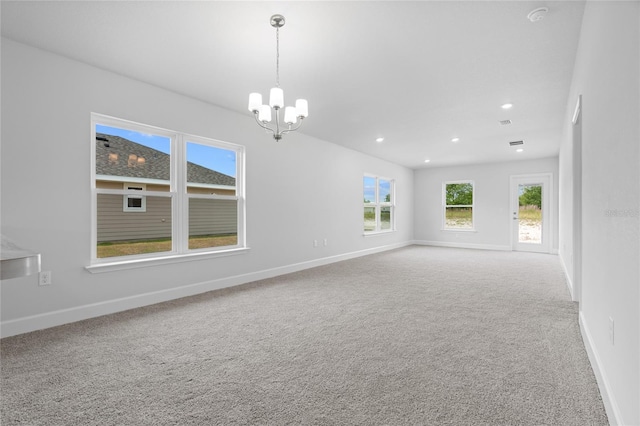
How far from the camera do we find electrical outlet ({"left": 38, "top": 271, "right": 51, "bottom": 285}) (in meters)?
2.86

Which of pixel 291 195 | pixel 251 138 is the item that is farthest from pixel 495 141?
pixel 251 138

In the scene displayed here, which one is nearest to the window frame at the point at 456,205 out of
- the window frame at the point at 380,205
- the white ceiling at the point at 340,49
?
the window frame at the point at 380,205

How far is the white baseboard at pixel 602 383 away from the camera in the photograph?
146 cm

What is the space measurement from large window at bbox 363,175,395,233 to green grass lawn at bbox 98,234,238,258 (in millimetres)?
4093

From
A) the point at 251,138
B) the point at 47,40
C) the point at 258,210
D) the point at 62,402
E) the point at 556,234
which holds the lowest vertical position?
the point at 62,402

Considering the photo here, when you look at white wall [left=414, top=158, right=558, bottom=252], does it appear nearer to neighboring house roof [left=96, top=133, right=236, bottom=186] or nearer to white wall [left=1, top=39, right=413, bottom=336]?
white wall [left=1, top=39, right=413, bottom=336]

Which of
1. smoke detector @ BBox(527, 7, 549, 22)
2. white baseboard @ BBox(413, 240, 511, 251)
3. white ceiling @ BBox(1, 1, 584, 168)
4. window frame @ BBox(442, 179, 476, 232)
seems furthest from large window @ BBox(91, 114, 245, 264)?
window frame @ BBox(442, 179, 476, 232)

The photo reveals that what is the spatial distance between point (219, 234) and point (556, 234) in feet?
25.9

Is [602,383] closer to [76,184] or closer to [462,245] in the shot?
[76,184]

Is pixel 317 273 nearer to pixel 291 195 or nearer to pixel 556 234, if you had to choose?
pixel 291 195

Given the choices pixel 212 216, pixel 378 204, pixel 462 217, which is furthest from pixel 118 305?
pixel 462 217

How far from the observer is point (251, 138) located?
15.9 feet

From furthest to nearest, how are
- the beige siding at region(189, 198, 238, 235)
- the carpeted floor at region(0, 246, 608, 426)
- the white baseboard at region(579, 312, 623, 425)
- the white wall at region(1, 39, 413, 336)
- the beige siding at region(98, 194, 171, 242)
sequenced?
the beige siding at region(189, 198, 238, 235)
the beige siding at region(98, 194, 171, 242)
the white wall at region(1, 39, 413, 336)
the carpeted floor at region(0, 246, 608, 426)
the white baseboard at region(579, 312, 623, 425)

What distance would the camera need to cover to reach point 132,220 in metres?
3.62
